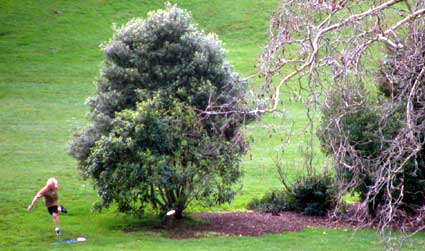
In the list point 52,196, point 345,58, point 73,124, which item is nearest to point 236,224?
point 52,196

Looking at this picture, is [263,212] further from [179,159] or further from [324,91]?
[324,91]

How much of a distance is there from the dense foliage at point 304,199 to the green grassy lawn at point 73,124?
0.93m

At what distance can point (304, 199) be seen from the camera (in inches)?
965

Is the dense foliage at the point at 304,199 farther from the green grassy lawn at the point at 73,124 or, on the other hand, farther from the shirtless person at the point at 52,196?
the shirtless person at the point at 52,196

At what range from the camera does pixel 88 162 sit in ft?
68.9

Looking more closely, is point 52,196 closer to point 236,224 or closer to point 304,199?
point 236,224

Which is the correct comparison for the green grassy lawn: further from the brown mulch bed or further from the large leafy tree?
the large leafy tree

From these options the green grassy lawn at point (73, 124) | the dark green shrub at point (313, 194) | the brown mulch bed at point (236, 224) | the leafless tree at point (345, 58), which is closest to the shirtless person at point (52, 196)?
the green grassy lawn at point (73, 124)

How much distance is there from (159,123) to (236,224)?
3801 millimetres

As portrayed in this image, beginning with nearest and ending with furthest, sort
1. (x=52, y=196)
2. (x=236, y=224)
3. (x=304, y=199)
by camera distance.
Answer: (x=52, y=196), (x=236, y=224), (x=304, y=199)

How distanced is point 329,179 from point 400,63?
1368cm

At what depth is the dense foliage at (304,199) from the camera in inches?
947

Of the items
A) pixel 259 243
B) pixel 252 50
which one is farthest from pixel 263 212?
pixel 252 50

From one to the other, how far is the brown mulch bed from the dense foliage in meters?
0.34
